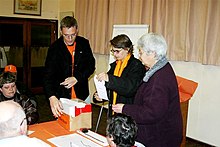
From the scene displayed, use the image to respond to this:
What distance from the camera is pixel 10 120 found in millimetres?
1262

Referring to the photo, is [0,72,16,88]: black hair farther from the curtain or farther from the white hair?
the curtain

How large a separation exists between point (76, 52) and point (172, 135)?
1.23 metres

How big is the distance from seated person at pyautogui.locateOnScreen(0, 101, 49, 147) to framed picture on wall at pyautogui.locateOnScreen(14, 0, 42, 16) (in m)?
5.22

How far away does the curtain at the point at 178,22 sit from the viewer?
3551mm

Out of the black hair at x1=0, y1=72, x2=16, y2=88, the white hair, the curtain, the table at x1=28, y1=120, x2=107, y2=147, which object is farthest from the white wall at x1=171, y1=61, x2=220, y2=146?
the black hair at x1=0, y1=72, x2=16, y2=88

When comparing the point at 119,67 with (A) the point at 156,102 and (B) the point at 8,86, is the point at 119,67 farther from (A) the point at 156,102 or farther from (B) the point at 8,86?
(B) the point at 8,86

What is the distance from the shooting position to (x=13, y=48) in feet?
20.3

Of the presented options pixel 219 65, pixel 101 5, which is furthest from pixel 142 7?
pixel 219 65

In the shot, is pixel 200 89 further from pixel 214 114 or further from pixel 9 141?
pixel 9 141

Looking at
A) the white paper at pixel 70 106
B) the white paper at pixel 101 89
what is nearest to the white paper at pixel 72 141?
the white paper at pixel 70 106

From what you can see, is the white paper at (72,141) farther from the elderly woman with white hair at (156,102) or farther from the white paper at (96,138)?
the elderly woman with white hair at (156,102)

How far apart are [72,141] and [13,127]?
644mm

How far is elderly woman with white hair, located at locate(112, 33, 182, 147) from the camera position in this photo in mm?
1772

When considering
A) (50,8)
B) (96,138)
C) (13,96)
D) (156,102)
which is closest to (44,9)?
(50,8)
